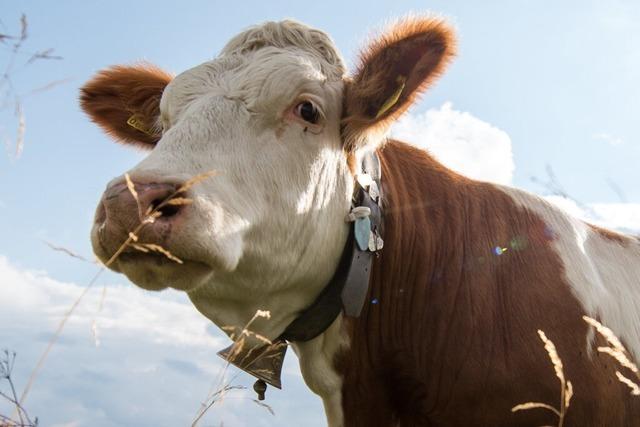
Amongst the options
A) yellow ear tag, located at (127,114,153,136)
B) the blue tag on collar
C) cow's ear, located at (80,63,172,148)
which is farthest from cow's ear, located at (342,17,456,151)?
yellow ear tag, located at (127,114,153,136)

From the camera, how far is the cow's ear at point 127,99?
4.82m

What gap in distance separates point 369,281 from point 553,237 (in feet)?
3.66

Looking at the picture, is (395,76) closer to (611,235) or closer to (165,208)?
(165,208)

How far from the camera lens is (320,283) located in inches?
148

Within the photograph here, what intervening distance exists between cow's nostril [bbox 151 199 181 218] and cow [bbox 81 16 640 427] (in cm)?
36

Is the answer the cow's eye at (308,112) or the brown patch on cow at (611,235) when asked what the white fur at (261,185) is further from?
the brown patch on cow at (611,235)

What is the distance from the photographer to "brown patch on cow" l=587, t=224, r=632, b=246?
15.1 ft

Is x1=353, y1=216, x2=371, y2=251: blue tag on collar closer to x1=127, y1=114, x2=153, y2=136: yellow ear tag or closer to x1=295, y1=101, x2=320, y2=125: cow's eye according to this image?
x1=295, y1=101, x2=320, y2=125: cow's eye

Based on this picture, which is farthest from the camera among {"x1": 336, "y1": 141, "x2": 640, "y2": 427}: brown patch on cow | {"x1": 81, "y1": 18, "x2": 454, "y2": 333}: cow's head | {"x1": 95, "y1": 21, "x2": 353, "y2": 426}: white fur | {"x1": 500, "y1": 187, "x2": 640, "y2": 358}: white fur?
{"x1": 500, "y1": 187, "x2": 640, "y2": 358}: white fur

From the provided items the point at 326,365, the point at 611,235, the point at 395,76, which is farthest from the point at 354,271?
the point at 611,235

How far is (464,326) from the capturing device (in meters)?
3.75

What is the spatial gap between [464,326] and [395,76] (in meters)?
1.41

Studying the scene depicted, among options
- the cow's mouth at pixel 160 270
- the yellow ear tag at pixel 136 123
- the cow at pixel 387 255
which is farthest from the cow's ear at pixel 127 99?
the cow's mouth at pixel 160 270

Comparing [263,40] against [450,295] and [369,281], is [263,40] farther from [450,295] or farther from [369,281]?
[450,295]
